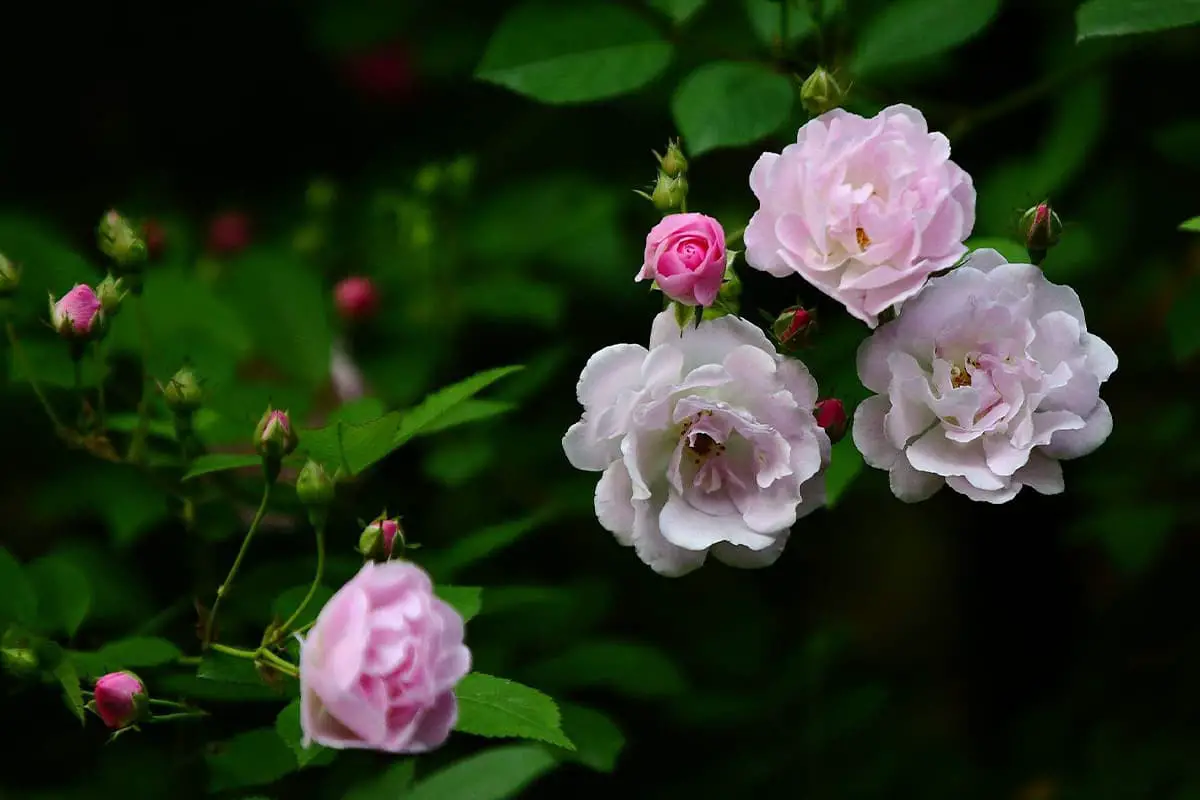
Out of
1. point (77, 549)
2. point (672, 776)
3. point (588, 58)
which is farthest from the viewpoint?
point (672, 776)

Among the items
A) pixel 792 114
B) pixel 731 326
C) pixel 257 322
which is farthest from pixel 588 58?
pixel 257 322

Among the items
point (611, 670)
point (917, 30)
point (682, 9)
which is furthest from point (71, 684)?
point (917, 30)

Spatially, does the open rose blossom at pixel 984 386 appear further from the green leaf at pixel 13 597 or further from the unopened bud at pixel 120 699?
the green leaf at pixel 13 597

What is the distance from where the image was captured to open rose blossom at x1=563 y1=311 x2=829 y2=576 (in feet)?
3.48

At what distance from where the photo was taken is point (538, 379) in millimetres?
1574

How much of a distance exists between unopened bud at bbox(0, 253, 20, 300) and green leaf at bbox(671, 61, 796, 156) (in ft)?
2.37

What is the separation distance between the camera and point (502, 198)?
2061 mm

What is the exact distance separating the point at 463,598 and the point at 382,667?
0.25 meters

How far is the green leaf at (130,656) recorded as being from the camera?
3.78 ft

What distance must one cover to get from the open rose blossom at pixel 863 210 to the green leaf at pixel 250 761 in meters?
0.63

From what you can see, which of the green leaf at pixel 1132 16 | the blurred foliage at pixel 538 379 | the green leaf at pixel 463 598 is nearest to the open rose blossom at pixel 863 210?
the blurred foliage at pixel 538 379

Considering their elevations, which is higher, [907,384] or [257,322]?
[907,384]

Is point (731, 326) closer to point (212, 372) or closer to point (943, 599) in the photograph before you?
point (212, 372)

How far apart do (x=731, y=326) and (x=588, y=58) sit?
1.69 feet
